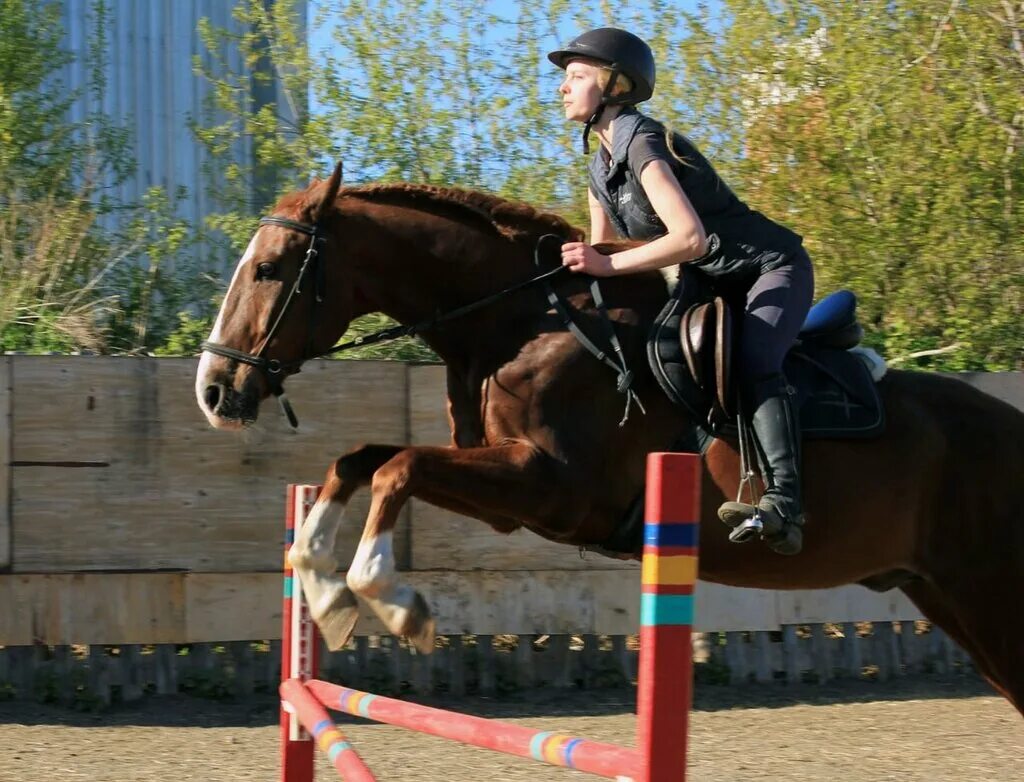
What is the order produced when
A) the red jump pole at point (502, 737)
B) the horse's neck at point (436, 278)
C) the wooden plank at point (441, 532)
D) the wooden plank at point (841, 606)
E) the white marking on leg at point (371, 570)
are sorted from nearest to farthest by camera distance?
1. the red jump pole at point (502, 737)
2. the white marking on leg at point (371, 570)
3. the horse's neck at point (436, 278)
4. the wooden plank at point (441, 532)
5. the wooden plank at point (841, 606)

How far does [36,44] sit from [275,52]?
2574 mm

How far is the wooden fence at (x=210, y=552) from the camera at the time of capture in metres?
7.29

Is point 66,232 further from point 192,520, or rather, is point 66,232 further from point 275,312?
point 275,312

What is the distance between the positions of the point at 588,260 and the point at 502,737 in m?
1.78

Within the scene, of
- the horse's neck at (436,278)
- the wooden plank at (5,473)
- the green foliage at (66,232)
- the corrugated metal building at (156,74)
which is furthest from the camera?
the corrugated metal building at (156,74)

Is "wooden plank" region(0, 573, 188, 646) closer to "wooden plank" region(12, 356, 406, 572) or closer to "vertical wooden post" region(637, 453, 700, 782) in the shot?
"wooden plank" region(12, 356, 406, 572)

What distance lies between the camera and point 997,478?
16.2ft

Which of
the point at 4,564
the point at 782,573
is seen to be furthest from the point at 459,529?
the point at 782,573

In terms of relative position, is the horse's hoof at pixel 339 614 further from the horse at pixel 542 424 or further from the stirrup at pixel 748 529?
the stirrup at pixel 748 529

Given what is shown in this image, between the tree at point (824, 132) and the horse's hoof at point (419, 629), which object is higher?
the tree at point (824, 132)

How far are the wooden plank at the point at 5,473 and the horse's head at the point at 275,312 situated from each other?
330 cm

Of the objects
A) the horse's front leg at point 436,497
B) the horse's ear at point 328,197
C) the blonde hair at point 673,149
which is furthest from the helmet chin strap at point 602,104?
the horse's front leg at point 436,497

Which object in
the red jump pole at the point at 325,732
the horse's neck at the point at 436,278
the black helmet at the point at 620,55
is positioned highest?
the black helmet at the point at 620,55

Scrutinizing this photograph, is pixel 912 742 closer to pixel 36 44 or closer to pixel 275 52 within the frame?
pixel 275 52
